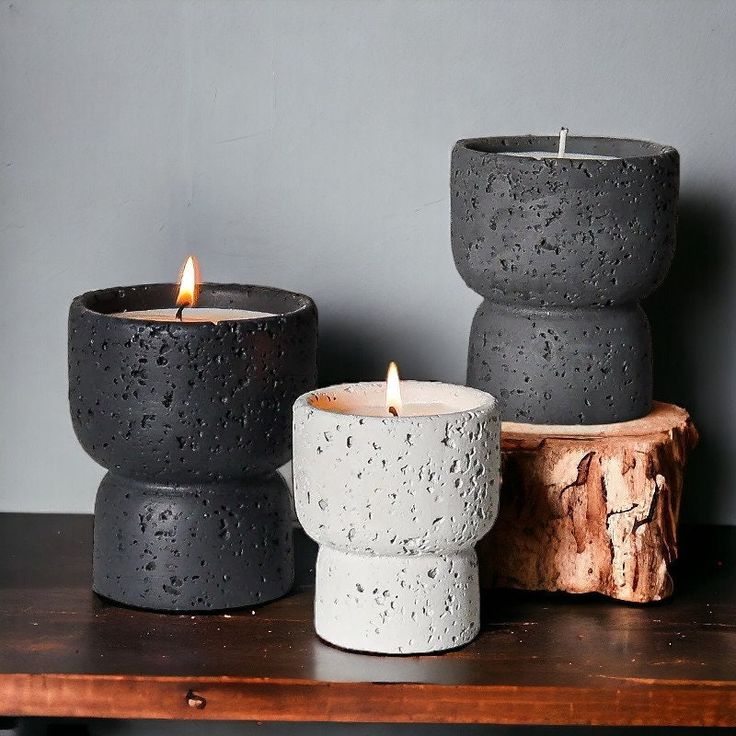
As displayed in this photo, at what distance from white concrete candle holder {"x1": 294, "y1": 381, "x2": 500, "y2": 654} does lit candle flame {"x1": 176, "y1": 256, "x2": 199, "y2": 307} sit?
135 millimetres

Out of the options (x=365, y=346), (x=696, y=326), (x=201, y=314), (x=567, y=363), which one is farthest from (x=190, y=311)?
(x=696, y=326)

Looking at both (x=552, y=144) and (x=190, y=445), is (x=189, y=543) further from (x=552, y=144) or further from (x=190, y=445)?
(x=552, y=144)

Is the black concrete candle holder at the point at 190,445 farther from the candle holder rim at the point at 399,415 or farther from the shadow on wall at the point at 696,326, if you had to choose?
the shadow on wall at the point at 696,326

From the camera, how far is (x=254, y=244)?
3.14 feet

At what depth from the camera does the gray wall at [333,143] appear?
0.93 metres

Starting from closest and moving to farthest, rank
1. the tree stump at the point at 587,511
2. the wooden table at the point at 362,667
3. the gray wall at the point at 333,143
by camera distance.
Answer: the wooden table at the point at 362,667, the tree stump at the point at 587,511, the gray wall at the point at 333,143

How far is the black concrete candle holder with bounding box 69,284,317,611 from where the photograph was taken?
2.43ft

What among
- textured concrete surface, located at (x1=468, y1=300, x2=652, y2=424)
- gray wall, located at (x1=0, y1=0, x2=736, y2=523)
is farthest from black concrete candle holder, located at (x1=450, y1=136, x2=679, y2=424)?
gray wall, located at (x1=0, y1=0, x2=736, y2=523)

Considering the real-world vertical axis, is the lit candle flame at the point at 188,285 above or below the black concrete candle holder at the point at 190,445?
above

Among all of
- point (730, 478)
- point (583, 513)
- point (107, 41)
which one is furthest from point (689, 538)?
point (107, 41)

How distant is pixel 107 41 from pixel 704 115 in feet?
1.45

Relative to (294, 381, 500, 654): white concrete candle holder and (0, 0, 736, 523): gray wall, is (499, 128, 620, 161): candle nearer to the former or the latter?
(0, 0, 736, 523): gray wall

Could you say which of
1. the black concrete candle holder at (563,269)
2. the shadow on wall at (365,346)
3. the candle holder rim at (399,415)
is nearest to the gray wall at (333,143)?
the shadow on wall at (365,346)

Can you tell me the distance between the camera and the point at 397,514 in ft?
2.27
